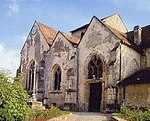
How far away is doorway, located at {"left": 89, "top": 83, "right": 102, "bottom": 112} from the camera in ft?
86.0

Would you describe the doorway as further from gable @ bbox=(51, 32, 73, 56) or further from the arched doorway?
gable @ bbox=(51, 32, 73, 56)

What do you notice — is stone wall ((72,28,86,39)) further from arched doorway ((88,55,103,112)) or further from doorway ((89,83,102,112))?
doorway ((89,83,102,112))

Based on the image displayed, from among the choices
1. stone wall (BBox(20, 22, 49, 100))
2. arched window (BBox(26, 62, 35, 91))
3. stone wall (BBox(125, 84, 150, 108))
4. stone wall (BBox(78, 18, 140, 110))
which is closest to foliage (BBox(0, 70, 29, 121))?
stone wall (BBox(78, 18, 140, 110))

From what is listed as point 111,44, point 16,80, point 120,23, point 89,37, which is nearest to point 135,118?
point 16,80

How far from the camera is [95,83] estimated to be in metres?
26.2

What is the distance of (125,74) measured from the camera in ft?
81.1

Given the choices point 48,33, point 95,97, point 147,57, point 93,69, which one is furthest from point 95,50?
point 48,33

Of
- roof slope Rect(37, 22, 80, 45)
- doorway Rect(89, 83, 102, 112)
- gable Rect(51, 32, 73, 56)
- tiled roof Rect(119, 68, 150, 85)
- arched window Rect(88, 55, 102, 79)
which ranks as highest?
roof slope Rect(37, 22, 80, 45)

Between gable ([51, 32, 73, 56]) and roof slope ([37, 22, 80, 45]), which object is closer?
gable ([51, 32, 73, 56])

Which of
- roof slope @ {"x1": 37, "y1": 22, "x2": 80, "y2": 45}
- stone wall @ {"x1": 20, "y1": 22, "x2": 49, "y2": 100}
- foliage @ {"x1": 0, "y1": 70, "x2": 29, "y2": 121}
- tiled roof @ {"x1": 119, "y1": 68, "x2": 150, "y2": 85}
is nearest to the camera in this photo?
foliage @ {"x1": 0, "y1": 70, "x2": 29, "y2": 121}

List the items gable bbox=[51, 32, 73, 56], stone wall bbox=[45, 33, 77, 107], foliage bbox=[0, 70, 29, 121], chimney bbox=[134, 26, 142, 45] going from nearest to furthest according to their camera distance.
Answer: foliage bbox=[0, 70, 29, 121] → stone wall bbox=[45, 33, 77, 107] → chimney bbox=[134, 26, 142, 45] → gable bbox=[51, 32, 73, 56]

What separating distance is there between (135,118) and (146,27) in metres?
17.2

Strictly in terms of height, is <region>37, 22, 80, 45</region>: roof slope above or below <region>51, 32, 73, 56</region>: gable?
above

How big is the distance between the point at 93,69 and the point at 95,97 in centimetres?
291
